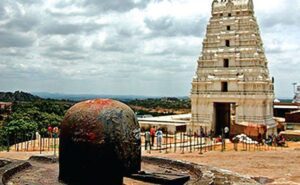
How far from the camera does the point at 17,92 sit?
146125 mm

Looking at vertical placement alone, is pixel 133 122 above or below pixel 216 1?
below

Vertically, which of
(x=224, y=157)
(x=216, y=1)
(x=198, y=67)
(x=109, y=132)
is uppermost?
(x=216, y=1)

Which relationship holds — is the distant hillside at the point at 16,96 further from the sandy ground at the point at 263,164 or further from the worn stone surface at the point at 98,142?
the worn stone surface at the point at 98,142

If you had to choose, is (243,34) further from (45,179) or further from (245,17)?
(45,179)

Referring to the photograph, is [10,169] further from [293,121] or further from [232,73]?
[293,121]

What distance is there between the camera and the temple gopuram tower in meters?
38.1

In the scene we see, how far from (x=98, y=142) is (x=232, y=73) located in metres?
31.6

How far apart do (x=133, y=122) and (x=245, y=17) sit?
32.7 meters

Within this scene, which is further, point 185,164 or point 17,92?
point 17,92

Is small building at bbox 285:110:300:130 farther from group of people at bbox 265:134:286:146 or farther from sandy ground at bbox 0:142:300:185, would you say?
sandy ground at bbox 0:142:300:185

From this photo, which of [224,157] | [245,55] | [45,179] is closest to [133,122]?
[45,179]

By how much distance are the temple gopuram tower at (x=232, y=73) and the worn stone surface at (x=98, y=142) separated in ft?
95.3

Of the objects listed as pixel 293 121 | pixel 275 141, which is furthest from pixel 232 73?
pixel 293 121

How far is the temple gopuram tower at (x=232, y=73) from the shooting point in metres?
38.1
